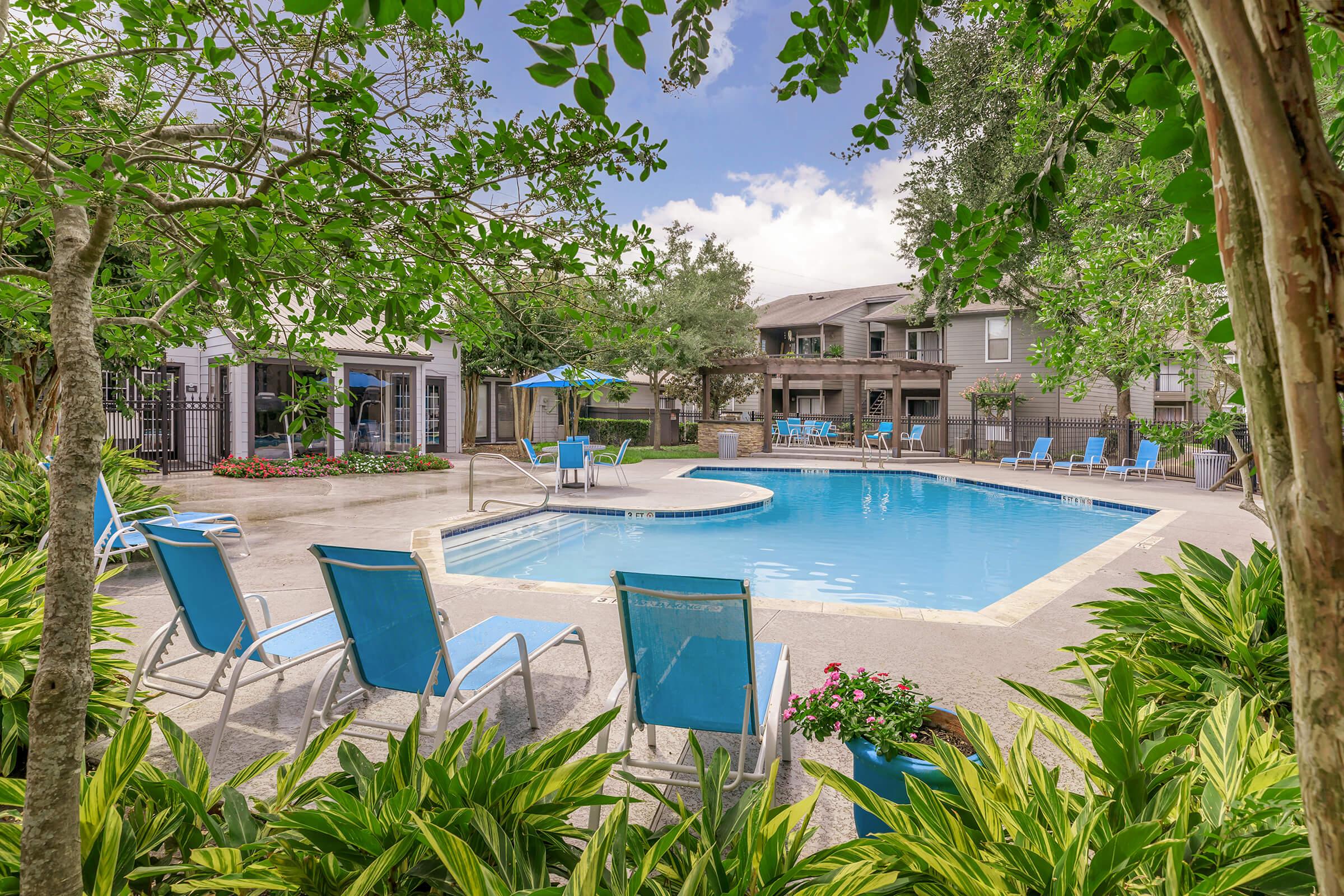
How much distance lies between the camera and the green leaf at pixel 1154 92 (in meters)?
1.27

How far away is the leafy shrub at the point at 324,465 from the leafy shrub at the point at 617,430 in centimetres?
980

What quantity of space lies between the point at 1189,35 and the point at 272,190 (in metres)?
2.11

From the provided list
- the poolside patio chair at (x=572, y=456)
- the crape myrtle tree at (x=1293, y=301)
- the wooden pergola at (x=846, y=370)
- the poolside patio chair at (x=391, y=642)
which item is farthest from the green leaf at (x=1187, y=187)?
the wooden pergola at (x=846, y=370)

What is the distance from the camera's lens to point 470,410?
25234 mm

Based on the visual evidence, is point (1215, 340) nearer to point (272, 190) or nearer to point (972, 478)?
point (272, 190)

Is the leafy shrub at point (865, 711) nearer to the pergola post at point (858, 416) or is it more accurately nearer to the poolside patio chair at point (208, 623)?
→ the poolside patio chair at point (208, 623)

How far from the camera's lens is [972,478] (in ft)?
55.1

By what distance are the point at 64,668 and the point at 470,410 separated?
24325 mm

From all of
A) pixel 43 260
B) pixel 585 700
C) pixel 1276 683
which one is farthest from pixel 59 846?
pixel 43 260

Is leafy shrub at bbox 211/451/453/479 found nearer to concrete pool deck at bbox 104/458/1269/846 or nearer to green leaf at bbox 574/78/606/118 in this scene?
concrete pool deck at bbox 104/458/1269/846

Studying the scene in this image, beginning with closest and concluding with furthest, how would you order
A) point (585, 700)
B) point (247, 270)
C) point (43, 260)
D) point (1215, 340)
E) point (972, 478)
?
point (1215, 340)
point (247, 270)
point (585, 700)
point (43, 260)
point (972, 478)

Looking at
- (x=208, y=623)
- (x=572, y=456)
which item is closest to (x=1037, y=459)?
(x=572, y=456)

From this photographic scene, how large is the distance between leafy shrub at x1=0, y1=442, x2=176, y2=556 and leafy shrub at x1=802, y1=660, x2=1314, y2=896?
18.8ft

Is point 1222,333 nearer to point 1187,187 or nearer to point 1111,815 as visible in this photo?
point 1187,187
